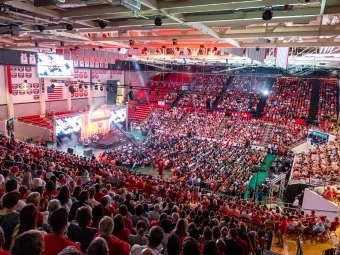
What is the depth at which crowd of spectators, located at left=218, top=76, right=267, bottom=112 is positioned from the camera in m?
25.2

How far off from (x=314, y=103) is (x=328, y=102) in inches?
43.2

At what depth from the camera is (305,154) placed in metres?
16.4

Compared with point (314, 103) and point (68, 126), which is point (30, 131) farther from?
point (314, 103)

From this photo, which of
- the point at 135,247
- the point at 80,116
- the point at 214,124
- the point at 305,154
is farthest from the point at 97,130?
the point at 135,247

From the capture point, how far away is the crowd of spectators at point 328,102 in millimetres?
22214

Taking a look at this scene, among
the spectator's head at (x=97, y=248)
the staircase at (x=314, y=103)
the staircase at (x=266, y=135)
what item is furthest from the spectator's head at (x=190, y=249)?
the staircase at (x=314, y=103)

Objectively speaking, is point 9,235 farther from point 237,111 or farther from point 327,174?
point 237,111

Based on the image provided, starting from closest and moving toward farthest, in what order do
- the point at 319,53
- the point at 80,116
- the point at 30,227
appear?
the point at 30,227
the point at 319,53
the point at 80,116

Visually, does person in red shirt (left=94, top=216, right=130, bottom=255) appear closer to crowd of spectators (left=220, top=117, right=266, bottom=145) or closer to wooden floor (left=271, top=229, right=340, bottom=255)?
wooden floor (left=271, top=229, right=340, bottom=255)

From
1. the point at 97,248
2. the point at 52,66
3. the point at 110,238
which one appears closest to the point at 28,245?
the point at 97,248

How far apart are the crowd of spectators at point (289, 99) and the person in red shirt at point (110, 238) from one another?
22605mm

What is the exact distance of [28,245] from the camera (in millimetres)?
1646

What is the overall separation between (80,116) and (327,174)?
15770 mm

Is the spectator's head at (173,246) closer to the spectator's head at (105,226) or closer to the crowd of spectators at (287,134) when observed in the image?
the spectator's head at (105,226)
